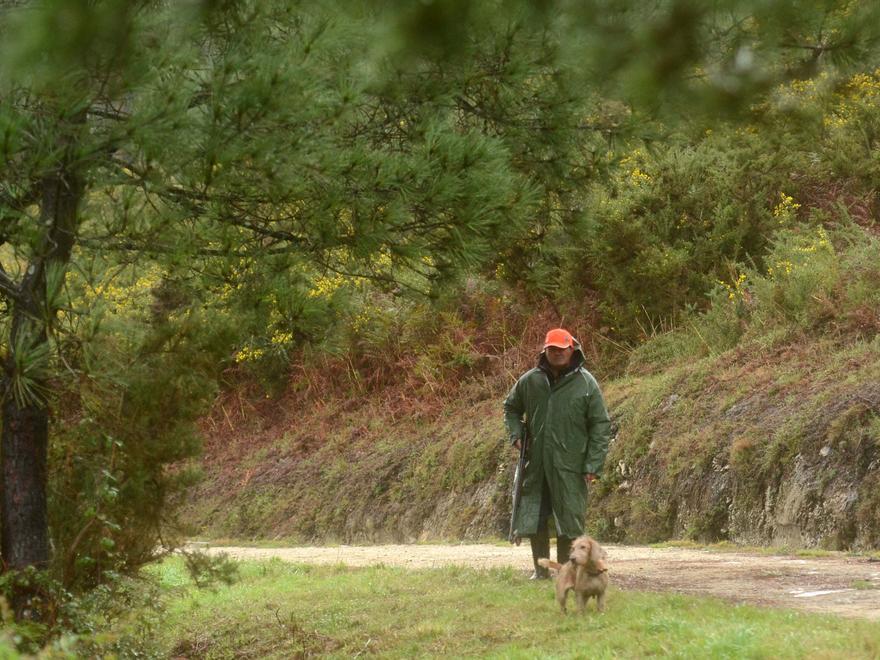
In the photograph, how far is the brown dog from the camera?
9.45 metres

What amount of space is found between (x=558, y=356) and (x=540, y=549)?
177 centimetres

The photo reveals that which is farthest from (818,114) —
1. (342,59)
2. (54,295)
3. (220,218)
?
(54,295)

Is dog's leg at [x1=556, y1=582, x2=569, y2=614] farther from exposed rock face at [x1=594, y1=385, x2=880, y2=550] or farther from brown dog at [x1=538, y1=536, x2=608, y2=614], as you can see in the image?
exposed rock face at [x1=594, y1=385, x2=880, y2=550]

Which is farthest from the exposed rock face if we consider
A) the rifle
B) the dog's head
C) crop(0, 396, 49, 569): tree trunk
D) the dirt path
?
crop(0, 396, 49, 569): tree trunk

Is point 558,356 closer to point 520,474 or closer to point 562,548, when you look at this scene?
point 520,474

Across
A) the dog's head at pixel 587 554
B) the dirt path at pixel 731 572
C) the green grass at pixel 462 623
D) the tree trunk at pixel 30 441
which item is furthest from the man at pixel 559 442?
the tree trunk at pixel 30 441

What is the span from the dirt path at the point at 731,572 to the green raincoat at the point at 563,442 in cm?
89

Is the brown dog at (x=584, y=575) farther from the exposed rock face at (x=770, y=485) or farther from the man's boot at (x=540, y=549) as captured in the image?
the exposed rock face at (x=770, y=485)

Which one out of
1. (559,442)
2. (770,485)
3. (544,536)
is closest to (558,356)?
(559,442)

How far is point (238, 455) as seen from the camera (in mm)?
29828

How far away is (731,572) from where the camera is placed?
1219 centimetres

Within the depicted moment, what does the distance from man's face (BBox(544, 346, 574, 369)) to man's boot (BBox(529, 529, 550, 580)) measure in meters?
1.51

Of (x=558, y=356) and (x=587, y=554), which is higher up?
(x=558, y=356)

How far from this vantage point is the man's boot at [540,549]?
11.8 m
